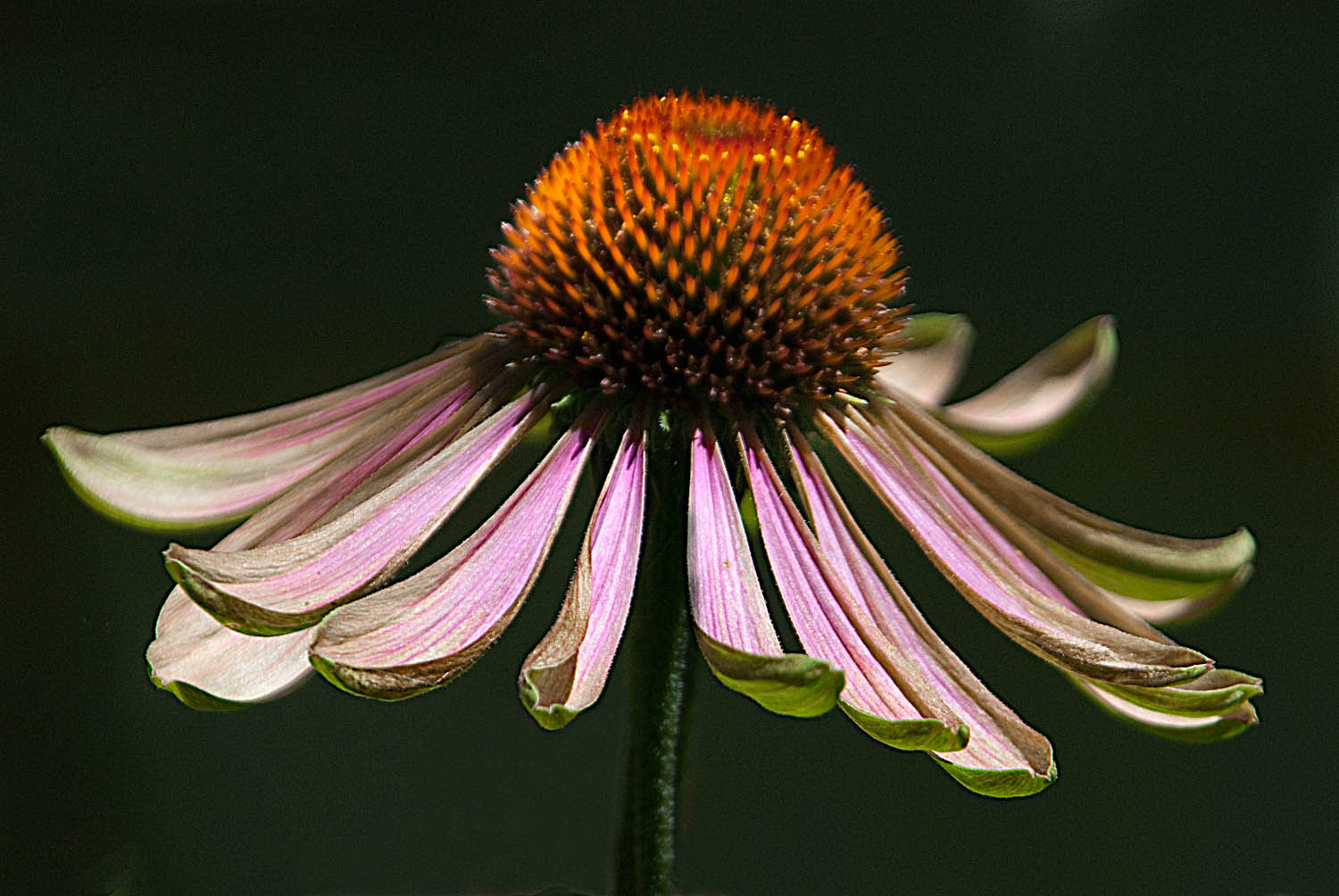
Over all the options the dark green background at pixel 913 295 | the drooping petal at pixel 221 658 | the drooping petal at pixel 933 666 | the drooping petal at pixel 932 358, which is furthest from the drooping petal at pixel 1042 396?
the dark green background at pixel 913 295

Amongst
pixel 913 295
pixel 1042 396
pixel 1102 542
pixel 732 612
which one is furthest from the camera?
pixel 913 295

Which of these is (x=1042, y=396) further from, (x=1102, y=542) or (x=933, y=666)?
(x=933, y=666)

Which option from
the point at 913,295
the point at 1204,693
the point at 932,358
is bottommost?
the point at 1204,693

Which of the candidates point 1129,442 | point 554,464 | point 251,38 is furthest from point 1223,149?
point 554,464

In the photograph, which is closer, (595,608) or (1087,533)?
(595,608)

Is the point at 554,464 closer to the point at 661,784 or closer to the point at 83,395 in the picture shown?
the point at 661,784

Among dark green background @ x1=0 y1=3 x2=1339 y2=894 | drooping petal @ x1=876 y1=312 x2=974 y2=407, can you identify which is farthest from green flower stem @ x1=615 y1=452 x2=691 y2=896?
dark green background @ x1=0 y1=3 x2=1339 y2=894

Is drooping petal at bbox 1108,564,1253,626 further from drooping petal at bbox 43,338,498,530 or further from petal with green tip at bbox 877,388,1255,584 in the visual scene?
drooping petal at bbox 43,338,498,530

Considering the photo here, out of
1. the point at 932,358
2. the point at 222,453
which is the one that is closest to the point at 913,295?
the point at 932,358

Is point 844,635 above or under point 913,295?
under
